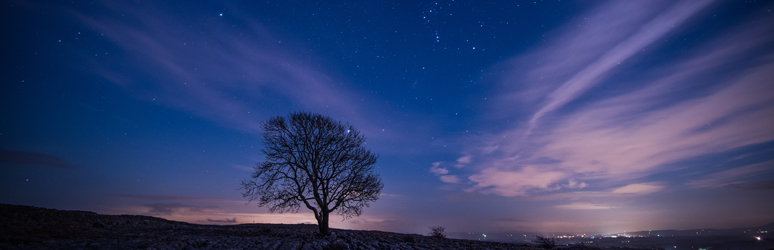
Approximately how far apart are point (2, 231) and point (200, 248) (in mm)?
7690

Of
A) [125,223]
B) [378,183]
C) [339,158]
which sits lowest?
[125,223]

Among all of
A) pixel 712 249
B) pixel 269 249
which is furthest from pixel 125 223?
pixel 712 249

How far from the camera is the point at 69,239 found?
10109 millimetres

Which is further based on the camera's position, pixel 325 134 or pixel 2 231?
pixel 325 134

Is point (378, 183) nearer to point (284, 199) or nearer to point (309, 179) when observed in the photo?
point (309, 179)

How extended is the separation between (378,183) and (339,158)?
3477 mm

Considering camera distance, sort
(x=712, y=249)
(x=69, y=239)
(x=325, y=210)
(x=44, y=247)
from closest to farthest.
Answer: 1. (x=44, y=247)
2. (x=69, y=239)
3. (x=325, y=210)
4. (x=712, y=249)

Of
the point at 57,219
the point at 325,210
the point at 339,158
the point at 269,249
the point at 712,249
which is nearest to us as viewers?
the point at 269,249

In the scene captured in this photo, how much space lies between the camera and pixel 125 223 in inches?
802

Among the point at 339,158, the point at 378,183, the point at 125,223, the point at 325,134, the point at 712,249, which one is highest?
the point at 325,134

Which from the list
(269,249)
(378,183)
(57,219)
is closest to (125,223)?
(57,219)

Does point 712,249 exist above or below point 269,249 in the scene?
below

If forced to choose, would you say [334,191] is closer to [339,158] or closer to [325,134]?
[339,158]

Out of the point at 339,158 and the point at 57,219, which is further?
the point at 339,158
